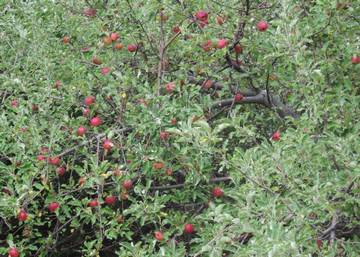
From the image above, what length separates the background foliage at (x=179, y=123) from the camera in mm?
2758

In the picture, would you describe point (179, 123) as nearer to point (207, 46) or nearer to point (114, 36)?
point (207, 46)

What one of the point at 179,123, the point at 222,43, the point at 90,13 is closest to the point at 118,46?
the point at 90,13

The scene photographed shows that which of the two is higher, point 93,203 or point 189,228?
point 93,203

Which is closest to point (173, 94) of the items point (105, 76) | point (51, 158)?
point (105, 76)

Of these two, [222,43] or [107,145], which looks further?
[222,43]

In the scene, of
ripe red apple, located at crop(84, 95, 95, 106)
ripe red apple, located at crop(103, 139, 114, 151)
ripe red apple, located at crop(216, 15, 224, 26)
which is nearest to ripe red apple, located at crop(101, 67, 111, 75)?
ripe red apple, located at crop(84, 95, 95, 106)

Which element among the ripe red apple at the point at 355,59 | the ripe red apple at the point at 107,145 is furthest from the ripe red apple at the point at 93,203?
the ripe red apple at the point at 355,59

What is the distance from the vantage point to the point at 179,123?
2820 mm

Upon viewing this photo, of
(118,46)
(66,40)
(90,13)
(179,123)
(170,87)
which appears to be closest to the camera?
(179,123)

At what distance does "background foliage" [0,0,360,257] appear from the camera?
276cm

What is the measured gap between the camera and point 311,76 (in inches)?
114

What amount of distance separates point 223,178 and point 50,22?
4.50ft

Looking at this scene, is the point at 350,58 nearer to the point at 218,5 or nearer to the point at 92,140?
the point at 218,5

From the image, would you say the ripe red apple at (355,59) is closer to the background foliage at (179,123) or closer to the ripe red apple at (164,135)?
the background foliage at (179,123)
